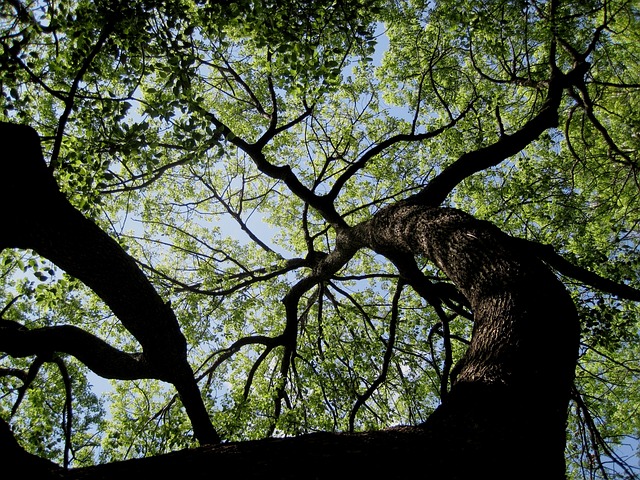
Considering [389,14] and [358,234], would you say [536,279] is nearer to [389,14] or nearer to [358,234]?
[358,234]

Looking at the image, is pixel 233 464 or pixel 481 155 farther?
pixel 481 155

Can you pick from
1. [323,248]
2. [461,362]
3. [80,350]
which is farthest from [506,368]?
[323,248]

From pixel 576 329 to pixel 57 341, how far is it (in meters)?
4.88

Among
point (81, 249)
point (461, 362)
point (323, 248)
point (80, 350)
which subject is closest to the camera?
point (461, 362)

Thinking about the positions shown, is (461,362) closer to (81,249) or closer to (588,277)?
(588,277)

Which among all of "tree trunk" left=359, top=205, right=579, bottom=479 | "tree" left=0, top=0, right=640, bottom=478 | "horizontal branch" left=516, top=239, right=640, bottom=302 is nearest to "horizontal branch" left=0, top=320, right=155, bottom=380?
"tree" left=0, top=0, right=640, bottom=478

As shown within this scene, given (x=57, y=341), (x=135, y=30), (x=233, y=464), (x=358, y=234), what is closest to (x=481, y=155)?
(x=358, y=234)

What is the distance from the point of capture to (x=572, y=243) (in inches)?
388

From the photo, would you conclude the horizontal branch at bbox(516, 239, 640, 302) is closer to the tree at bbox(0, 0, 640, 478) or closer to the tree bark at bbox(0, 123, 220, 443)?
the tree at bbox(0, 0, 640, 478)

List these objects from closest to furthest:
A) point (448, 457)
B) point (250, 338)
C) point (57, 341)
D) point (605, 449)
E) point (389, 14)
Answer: point (448, 457)
point (57, 341)
point (605, 449)
point (250, 338)
point (389, 14)

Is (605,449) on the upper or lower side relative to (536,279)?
lower

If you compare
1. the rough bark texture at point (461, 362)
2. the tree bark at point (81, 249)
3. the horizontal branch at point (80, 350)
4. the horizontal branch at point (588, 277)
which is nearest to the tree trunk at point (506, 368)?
the rough bark texture at point (461, 362)

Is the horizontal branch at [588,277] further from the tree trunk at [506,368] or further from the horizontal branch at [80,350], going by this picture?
the horizontal branch at [80,350]

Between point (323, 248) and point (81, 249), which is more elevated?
point (323, 248)
